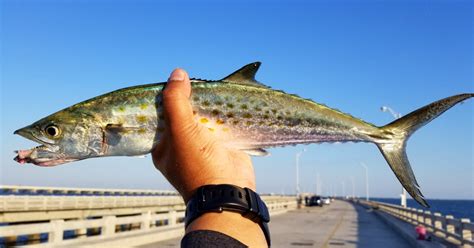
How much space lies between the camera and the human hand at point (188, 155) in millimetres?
2764

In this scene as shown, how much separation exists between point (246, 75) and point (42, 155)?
1504mm

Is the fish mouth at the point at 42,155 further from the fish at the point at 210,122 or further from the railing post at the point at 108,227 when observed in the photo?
the railing post at the point at 108,227

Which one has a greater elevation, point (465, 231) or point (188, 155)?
point (188, 155)

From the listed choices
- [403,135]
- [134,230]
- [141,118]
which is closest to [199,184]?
[141,118]

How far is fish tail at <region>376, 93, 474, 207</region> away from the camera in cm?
377

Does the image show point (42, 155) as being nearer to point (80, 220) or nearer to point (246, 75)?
point (246, 75)

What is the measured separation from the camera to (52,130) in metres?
3.59

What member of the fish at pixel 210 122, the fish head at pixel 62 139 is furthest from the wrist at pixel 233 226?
the fish head at pixel 62 139

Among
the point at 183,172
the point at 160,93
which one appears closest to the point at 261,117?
the point at 160,93

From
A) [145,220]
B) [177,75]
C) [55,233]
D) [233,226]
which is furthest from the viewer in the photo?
[145,220]

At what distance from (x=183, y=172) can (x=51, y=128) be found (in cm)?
131

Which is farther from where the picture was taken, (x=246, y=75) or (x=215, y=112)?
(x=246, y=75)

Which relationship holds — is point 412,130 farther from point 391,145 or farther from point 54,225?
point 54,225

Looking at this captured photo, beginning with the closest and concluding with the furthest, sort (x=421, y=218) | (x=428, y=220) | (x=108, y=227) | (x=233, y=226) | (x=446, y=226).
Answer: (x=233, y=226) < (x=108, y=227) < (x=446, y=226) < (x=428, y=220) < (x=421, y=218)
